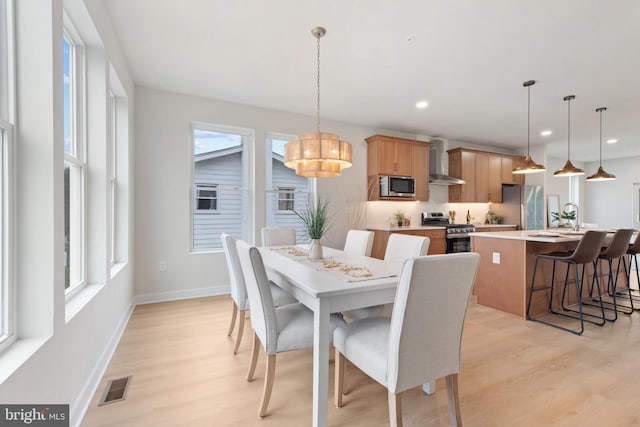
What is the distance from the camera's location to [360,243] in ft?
9.70

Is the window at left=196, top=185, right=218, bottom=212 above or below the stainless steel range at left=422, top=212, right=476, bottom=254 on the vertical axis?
above

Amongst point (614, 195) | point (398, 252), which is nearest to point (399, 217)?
point (398, 252)

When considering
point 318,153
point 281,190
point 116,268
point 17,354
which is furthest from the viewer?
point 281,190

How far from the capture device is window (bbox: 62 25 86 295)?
1.93 metres

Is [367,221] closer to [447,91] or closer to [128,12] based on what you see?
[447,91]

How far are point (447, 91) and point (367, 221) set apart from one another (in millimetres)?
2364

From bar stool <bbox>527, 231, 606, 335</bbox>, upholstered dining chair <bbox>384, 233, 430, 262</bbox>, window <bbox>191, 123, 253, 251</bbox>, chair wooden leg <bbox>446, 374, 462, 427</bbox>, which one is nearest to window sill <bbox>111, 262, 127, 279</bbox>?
window <bbox>191, 123, 253, 251</bbox>

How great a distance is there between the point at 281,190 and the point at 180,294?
6.42 ft

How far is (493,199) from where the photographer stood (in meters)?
6.28

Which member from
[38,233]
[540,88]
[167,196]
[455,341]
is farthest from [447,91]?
[38,233]

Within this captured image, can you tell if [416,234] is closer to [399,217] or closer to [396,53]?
[399,217]

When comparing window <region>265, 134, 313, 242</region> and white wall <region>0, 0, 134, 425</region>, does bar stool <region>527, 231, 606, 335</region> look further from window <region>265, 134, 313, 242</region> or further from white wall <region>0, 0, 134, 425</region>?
white wall <region>0, 0, 134, 425</region>

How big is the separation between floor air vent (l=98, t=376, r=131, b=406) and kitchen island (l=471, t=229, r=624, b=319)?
3.64m

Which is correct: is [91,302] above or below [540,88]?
below
